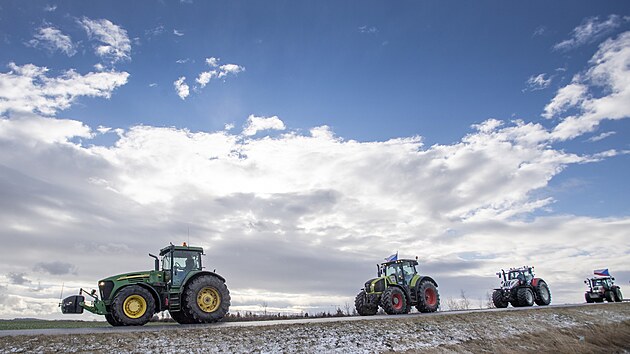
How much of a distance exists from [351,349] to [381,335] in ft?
6.50

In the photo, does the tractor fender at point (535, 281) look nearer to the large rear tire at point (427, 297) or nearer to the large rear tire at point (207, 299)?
the large rear tire at point (427, 297)

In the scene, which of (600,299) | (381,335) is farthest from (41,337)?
(600,299)

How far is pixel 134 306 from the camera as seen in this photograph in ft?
48.9

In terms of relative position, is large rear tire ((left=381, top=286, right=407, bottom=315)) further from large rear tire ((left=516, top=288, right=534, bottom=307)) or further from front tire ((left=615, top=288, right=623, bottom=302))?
front tire ((left=615, top=288, right=623, bottom=302))

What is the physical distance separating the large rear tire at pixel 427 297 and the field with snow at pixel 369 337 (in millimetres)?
3270

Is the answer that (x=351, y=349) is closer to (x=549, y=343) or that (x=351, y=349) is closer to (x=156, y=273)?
(x=156, y=273)

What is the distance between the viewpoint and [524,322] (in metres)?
20.4

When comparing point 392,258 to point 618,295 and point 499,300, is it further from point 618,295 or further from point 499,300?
point 618,295

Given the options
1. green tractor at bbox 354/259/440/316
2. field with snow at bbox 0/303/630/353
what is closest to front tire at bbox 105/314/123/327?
field with snow at bbox 0/303/630/353

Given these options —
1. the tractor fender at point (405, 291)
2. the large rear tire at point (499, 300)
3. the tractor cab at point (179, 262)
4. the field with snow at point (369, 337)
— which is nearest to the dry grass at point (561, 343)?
the field with snow at point (369, 337)

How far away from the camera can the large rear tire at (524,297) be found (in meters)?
29.9

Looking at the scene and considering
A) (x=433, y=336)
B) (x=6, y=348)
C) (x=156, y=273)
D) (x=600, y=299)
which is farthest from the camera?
(x=600, y=299)

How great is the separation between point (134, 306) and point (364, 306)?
13.2 meters

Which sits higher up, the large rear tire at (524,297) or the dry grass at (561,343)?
the large rear tire at (524,297)
